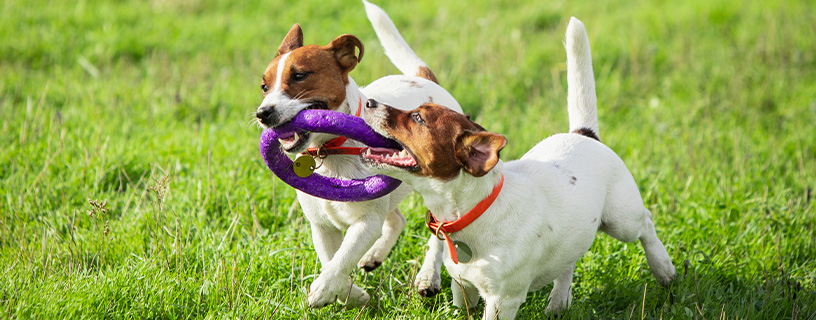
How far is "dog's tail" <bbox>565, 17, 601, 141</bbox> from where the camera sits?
432cm

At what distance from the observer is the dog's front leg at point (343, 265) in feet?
12.3

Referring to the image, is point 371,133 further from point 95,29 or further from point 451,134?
point 95,29

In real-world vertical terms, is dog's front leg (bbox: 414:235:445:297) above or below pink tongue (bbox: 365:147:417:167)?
below

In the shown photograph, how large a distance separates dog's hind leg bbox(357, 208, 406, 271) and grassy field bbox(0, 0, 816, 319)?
13 cm

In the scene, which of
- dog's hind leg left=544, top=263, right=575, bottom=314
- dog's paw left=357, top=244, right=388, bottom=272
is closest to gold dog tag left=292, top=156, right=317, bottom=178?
dog's paw left=357, top=244, right=388, bottom=272

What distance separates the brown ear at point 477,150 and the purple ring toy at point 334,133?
0.44 metres

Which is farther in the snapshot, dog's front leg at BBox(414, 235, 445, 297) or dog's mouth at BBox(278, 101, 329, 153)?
dog's front leg at BBox(414, 235, 445, 297)

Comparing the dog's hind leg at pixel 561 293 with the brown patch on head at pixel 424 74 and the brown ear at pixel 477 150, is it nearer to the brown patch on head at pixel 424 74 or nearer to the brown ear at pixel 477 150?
the brown ear at pixel 477 150

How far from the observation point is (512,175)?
12.0 ft

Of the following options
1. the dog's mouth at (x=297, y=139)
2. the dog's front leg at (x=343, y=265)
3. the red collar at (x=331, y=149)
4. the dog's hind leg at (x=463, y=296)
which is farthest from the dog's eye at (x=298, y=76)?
the dog's hind leg at (x=463, y=296)

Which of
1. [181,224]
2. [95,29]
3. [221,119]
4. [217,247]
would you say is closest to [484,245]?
[217,247]

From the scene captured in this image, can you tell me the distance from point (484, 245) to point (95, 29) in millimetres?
7249

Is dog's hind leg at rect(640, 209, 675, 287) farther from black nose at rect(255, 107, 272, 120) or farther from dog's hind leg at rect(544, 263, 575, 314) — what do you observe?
black nose at rect(255, 107, 272, 120)

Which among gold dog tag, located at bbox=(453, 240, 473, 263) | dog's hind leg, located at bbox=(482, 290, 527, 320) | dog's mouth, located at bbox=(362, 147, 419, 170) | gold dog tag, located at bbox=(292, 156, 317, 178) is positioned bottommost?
dog's hind leg, located at bbox=(482, 290, 527, 320)
